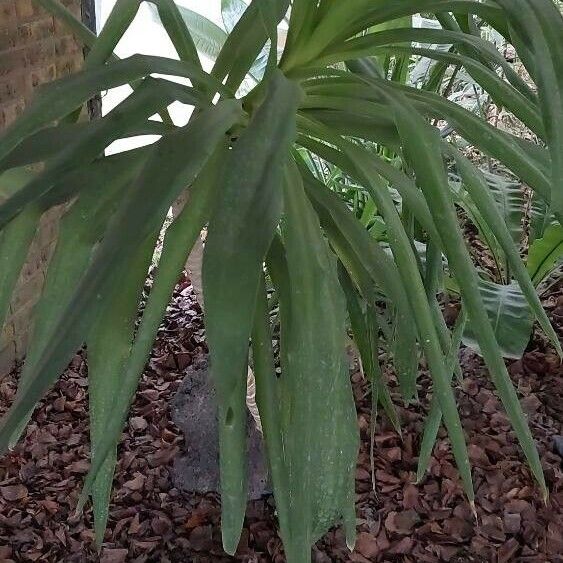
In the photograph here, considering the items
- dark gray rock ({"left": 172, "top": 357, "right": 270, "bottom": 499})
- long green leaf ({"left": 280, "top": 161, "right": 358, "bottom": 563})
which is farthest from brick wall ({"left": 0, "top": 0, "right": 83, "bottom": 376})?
long green leaf ({"left": 280, "top": 161, "right": 358, "bottom": 563})

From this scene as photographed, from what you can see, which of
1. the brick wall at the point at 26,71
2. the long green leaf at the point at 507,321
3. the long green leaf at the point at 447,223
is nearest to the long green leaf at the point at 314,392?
the long green leaf at the point at 447,223

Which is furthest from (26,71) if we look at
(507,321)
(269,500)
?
(507,321)

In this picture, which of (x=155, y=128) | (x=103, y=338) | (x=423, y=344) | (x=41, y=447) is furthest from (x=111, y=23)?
(x=41, y=447)

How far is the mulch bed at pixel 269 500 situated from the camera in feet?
3.63

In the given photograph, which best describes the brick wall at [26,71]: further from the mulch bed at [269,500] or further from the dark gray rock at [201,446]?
the dark gray rock at [201,446]

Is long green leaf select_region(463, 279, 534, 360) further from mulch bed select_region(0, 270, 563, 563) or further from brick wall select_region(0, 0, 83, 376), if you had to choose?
brick wall select_region(0, 0, 83, 376)

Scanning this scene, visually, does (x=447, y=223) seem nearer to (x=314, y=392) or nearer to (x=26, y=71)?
(x=314, y=392)

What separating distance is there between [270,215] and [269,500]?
85cm

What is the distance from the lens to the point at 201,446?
1.21 m

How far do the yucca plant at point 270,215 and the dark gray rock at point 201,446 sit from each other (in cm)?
49

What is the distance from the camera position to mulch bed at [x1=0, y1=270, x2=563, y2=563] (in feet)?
3.63

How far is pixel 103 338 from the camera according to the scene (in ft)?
2.00

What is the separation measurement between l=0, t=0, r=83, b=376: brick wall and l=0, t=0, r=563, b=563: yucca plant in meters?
0.56

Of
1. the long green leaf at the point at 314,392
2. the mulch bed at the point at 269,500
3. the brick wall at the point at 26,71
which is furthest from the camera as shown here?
the brick wall at the point at 26,71
